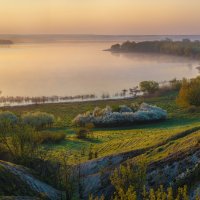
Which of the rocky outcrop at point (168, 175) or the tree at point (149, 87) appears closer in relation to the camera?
the rocky outcrop at point (168, 175)

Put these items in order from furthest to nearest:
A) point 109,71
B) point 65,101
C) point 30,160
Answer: point 109,71
point 65,101
point 30,160

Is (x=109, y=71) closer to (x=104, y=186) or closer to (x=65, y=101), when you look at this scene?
(x=65, y=101)

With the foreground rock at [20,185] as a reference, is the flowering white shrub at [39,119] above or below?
below

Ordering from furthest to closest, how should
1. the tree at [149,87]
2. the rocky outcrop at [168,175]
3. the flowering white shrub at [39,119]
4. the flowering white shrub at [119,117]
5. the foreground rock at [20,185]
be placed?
the tree at [149,87] → the flowering white shrub at [39,119] → the flowering white shrub at [119,117] → the rocky outcrop at [168,175] → the foreground rock at [20,185]

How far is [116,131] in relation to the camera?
48.9m

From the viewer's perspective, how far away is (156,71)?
5846 inches

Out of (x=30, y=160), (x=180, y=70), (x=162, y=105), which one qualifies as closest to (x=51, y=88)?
(x=162, y=105)

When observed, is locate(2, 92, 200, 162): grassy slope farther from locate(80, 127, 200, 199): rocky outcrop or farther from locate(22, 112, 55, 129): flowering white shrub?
locate(80, 127, 200, 199): rocky outcrop

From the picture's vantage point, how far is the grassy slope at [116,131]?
29.8 meters

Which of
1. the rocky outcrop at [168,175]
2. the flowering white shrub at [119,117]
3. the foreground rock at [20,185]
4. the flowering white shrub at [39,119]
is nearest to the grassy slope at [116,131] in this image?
the flowering white shrub at [39,119]

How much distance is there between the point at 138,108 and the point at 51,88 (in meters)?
47.5

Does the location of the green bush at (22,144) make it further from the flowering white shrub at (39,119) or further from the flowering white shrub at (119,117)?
the flowering white shrub at (119,117)

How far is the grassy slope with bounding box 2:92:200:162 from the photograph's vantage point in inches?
1174

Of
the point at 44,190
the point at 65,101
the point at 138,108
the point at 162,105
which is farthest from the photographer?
A: the point at 65,101
